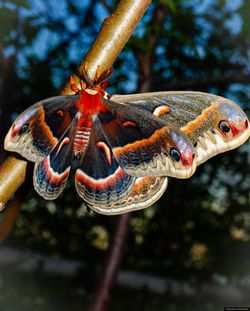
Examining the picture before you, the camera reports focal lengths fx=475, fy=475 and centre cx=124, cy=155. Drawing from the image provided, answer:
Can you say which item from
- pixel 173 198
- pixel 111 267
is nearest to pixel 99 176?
pixel 111 267

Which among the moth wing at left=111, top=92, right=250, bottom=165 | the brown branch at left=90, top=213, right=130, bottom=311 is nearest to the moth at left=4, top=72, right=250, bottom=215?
the moth wing at left=111, top=92, right=250, bottom=165

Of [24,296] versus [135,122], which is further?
[24,296]

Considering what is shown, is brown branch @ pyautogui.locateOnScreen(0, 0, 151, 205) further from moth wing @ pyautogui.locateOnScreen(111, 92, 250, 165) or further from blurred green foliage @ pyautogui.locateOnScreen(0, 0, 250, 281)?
blurred green foliage @ pyautogui.locateOnScreen(0, 0, 250, 281)

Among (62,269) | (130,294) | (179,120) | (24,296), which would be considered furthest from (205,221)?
(179,120)

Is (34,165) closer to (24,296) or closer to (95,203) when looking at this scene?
(95,203)

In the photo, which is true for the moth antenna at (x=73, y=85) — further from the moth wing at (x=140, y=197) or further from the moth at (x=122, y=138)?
the moth wing at (x=140, y=197)

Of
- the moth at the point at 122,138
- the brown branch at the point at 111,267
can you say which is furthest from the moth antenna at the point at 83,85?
the brown branch at the point at 111,267
